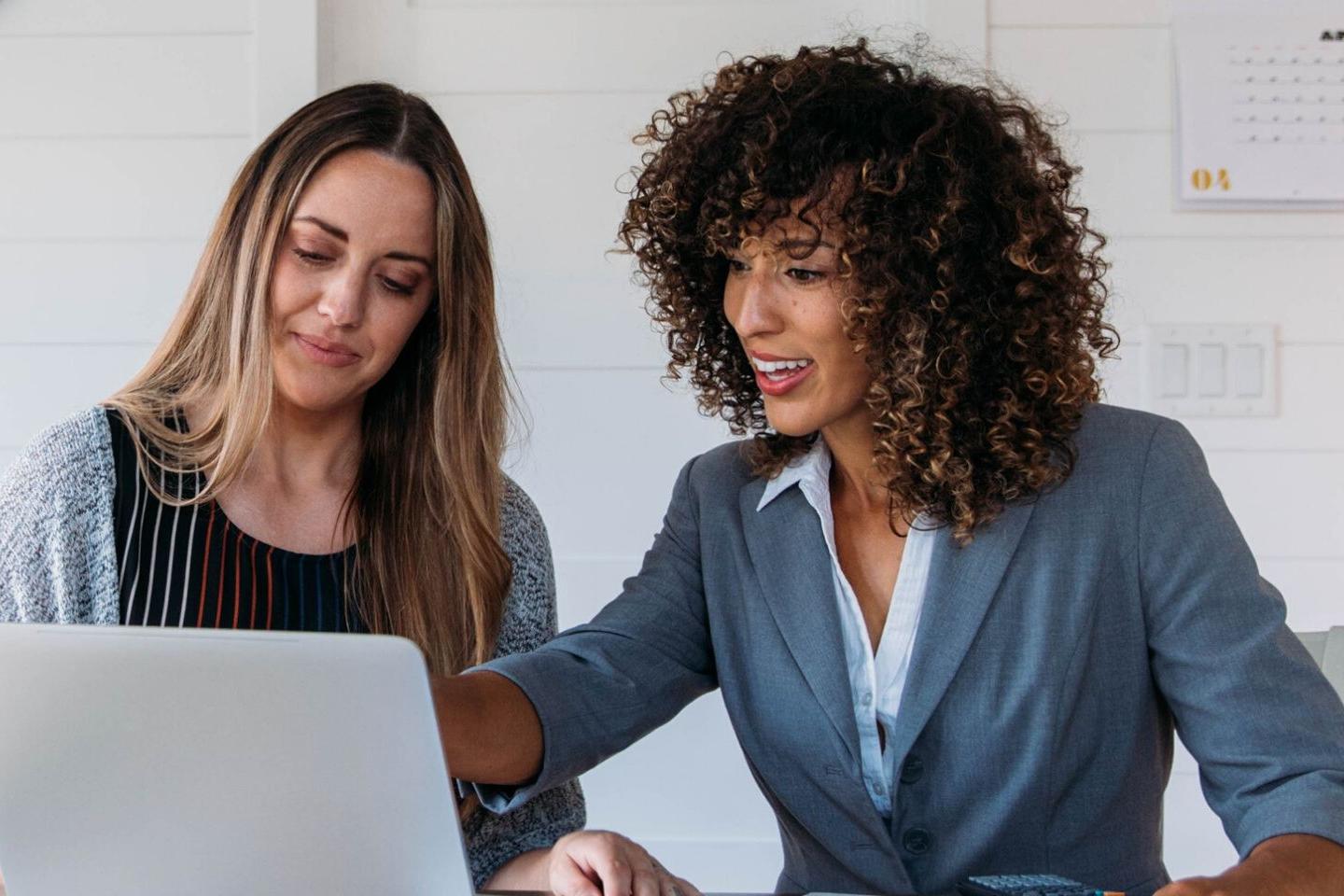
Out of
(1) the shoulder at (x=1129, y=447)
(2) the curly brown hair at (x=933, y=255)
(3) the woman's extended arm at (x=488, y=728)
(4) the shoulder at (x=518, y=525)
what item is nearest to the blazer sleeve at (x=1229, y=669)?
(1) the shoulder at (x=1129, y=447)

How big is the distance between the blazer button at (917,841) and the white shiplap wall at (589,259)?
99 cm

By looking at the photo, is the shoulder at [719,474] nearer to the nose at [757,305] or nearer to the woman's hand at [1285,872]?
the nose at [757,305]

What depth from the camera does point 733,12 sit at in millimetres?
2344

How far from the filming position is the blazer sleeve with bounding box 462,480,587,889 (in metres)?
1.58

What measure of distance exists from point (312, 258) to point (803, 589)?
0.65 metres

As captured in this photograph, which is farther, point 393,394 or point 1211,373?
point 1211,373

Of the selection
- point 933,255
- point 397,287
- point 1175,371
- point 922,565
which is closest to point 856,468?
point 922,565

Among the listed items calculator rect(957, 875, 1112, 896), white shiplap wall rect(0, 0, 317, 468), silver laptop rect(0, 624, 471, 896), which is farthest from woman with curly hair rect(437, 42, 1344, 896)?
white shiplap wall rect(0, 0, 317, 468)

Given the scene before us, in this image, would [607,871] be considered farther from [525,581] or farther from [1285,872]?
[525,581]

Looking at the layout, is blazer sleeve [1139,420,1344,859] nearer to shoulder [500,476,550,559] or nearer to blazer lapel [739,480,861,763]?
blazer lapel [739,480,861,763]

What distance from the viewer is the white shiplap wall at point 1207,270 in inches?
89.4

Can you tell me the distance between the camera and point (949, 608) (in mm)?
1396

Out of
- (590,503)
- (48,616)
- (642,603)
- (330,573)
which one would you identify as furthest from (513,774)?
(590,503)

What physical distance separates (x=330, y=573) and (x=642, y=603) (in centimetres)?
35
